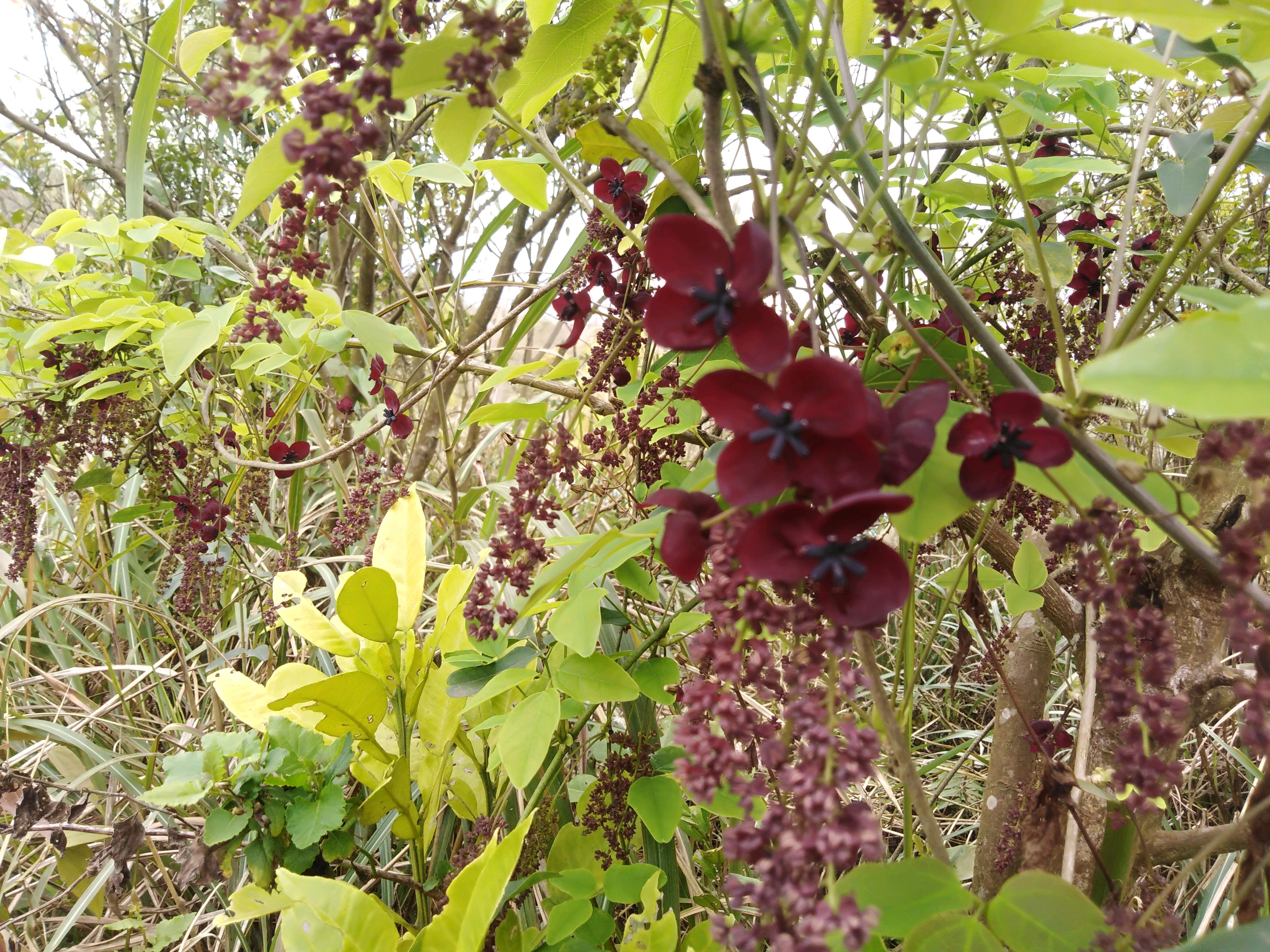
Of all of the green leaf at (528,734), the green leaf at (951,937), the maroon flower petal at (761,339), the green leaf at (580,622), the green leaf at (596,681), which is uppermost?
the maroon flower petal at (761,339)

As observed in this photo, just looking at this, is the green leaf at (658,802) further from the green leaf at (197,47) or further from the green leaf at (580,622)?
the green leaf at (197,47)

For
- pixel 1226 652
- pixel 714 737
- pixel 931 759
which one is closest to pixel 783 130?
pixel 714 737

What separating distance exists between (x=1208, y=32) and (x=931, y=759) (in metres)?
2.06

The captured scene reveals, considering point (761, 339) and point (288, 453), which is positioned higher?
point (761, 339)

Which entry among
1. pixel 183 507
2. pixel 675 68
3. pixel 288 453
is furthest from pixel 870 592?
pixel 183 507

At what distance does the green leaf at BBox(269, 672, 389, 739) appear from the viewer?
0.96 metres

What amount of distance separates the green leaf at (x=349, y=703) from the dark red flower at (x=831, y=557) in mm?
773

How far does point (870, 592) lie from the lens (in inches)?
13.4

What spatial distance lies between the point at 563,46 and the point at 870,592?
48 centimetres

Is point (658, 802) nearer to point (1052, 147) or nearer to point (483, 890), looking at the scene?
point (483, 890)

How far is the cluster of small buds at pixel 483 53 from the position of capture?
386 millimetres

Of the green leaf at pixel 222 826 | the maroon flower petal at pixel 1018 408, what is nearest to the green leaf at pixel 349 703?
the green leaf at pixel 222 826

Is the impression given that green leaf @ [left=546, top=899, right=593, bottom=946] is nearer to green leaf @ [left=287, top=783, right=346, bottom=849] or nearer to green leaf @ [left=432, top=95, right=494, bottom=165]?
green leaf @ [left=287, top=783, right=346, bottom=849]

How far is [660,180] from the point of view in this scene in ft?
2.62
